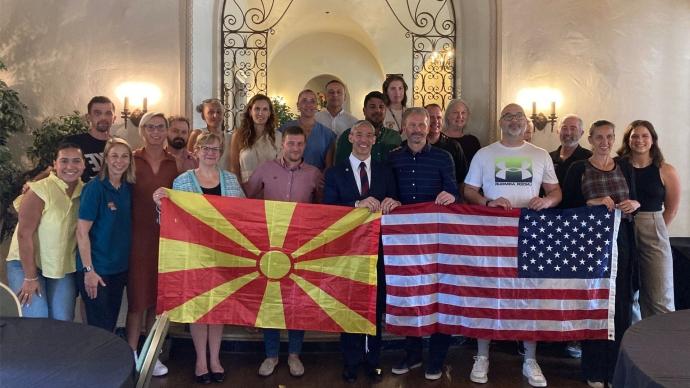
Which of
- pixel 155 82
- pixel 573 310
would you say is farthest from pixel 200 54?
pixel 573 310

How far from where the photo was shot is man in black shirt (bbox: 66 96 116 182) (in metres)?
3.82

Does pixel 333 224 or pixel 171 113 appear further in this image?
pixel 171 113

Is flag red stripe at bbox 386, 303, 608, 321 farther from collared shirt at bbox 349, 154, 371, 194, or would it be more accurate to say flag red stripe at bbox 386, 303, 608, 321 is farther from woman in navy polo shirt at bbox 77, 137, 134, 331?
woman in navy polo shirt at bbox 77, 137, 134, 331

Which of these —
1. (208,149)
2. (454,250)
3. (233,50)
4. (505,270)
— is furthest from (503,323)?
(233,50)

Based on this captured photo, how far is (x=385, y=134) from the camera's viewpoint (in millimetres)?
3850

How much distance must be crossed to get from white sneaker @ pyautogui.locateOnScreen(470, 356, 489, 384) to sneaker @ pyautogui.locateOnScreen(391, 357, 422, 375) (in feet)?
1.18

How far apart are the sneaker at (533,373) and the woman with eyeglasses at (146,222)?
2.28m

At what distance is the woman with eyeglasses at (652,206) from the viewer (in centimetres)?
361

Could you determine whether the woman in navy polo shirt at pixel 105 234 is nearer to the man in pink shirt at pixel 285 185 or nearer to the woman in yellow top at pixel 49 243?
the woman in yellow top at pixel 49 243

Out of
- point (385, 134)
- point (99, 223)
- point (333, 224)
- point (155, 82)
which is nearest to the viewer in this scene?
point (99, 223)

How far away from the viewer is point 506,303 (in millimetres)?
3420

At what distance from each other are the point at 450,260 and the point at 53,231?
225cm

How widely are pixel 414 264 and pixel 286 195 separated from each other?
887mm

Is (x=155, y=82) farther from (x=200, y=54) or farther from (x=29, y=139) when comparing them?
(x=29, y=139)
